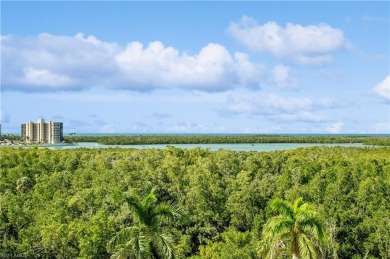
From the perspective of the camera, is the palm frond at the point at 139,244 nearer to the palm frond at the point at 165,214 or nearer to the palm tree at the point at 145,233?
the palm tree at the point at 145,233

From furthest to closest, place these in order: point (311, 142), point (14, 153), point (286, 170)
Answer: point (311, 142) → point (14, 153) → point (286, 170)

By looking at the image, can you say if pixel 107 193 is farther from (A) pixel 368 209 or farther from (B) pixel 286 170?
(A) pixel 368 209

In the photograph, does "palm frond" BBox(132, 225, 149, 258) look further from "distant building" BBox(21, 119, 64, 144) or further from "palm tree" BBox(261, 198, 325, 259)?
"distant building" BBox(21, 119, 64, 144)

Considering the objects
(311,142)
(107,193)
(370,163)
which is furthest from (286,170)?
(311,142)

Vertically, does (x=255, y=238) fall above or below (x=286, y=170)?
below

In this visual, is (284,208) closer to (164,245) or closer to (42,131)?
(164,245)

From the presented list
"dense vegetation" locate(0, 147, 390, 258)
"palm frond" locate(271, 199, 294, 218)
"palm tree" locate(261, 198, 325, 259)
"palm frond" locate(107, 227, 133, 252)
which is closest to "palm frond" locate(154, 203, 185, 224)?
"palm frond" locate(107, 227, 133, 252)

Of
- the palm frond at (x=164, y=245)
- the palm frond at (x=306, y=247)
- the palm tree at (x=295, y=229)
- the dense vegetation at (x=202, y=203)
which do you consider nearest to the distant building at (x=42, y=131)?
the dense vegetation at (x=202, y=203)

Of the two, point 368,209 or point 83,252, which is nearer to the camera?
point 83,252

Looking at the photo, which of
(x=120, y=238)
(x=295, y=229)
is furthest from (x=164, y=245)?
(x=295, y=229)

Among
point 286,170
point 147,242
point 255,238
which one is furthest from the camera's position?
point 286,170
